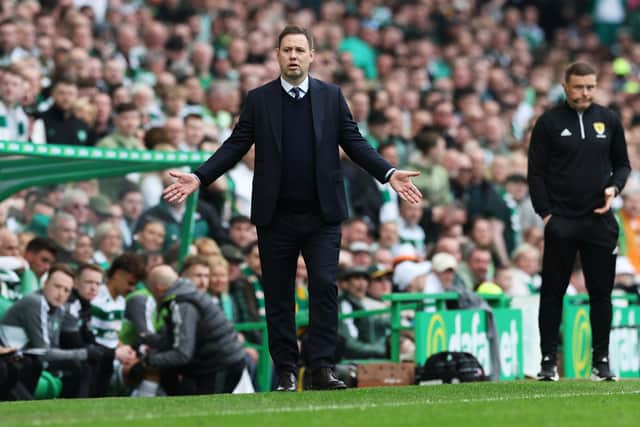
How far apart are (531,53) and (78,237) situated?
1501 centimetres

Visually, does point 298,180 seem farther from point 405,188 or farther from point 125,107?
point 125,107

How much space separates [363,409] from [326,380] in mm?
1497

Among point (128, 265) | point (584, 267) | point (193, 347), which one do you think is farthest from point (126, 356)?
point (584, 267)

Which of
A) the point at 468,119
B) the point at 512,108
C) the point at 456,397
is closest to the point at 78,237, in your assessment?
the point at 456,397

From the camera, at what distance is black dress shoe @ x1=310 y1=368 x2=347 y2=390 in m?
11.0

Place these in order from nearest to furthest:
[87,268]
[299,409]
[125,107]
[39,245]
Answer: [299,409] < [87,268] < [39,245] < [125,107]

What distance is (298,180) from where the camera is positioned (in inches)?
433

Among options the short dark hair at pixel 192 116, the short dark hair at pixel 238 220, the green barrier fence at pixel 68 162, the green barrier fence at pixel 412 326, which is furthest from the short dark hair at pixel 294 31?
the short dark hair at pixel 192 116

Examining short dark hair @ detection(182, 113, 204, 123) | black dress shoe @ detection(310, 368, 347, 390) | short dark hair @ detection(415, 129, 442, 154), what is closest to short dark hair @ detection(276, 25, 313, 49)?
black dress shoe @ detection(310, 368, 347, 390)

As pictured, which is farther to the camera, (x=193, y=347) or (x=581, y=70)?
(x=193, y=347)

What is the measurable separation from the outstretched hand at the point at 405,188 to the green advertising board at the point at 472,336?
3766 mm

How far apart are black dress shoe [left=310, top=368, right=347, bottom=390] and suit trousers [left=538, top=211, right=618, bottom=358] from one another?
194 centimetres

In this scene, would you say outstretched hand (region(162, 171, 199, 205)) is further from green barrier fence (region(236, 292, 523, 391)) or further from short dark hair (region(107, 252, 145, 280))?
green barrier fence (region(236, 292, 523, 391))

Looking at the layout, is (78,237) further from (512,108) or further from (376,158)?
(512,108)
